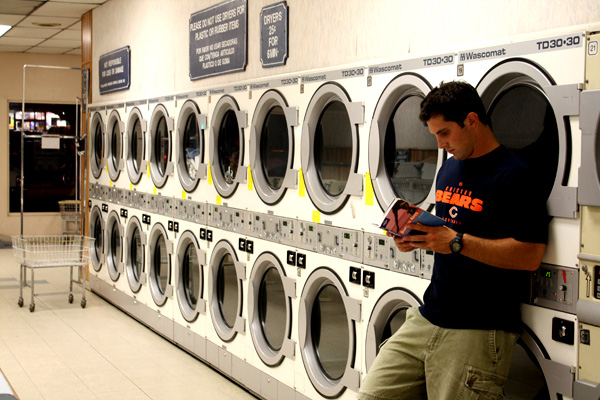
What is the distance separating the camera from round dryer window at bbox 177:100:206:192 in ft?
19.8

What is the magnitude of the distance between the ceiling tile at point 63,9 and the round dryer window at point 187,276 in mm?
3898

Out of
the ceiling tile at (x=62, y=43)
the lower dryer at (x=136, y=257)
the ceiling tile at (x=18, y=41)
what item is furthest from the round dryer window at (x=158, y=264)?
the ceiling tile at (x=18, y=41)

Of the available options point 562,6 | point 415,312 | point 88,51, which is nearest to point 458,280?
point 415,312

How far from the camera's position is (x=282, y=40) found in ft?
15.1

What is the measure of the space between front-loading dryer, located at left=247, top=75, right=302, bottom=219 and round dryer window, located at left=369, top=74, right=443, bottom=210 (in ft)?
2.82

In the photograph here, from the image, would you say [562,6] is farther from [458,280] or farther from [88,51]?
[88,51]

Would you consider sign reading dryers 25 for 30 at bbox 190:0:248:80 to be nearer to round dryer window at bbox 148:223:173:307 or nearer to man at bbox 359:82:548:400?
round dryer window at bbox 148:223:173:307

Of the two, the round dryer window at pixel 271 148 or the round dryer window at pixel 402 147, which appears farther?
the round dryer window at pixel 271 148

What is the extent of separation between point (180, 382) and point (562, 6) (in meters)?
3.89

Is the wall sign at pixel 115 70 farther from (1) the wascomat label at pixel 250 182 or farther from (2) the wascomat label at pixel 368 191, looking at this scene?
(2) the wascomat label at pixel 368 191

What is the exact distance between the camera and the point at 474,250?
2.55m

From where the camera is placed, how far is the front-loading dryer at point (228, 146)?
514 cm

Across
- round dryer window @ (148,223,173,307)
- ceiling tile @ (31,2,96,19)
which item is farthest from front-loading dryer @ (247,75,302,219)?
ceiling tile @ (31,2,96,19)

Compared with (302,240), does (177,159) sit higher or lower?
higher
